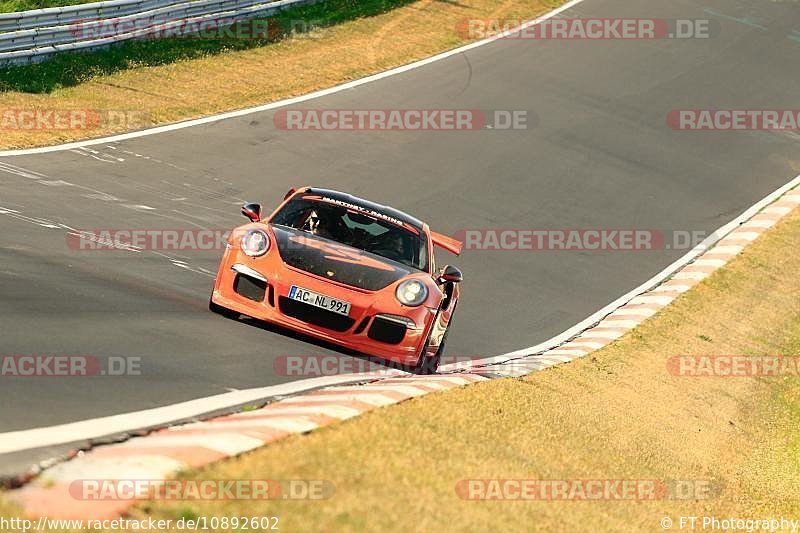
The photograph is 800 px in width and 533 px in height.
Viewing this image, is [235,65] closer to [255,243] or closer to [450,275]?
[450,275]

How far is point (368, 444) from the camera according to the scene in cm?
648

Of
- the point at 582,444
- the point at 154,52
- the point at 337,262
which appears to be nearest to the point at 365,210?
the point at 337,262

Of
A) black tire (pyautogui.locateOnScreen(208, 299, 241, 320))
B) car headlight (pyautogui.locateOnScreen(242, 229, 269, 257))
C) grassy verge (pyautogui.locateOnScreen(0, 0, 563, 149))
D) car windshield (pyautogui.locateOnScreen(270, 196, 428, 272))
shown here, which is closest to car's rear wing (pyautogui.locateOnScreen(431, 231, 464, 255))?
car windshield (pyautogui.locateOnScreen(270, 196, 428, 272))

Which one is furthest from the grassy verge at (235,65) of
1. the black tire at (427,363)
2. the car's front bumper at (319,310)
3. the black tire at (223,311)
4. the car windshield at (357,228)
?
the black tire at (427,363)

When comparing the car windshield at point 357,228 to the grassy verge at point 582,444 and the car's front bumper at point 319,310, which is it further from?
the grassy verge at point 582,444

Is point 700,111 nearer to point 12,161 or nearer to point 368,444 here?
point 12,161

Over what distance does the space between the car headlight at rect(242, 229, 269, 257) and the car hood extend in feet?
0.39

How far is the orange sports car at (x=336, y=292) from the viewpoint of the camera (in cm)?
912

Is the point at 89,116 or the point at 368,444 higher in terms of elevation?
the point at 368,444

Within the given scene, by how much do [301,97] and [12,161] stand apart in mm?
6698

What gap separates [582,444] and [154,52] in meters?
15.3

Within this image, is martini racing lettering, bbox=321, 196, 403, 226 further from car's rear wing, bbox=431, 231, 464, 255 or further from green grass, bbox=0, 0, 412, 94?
green grass, bbox=0, 0, 412, 94

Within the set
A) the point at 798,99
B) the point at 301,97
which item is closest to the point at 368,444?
the point at 301,97

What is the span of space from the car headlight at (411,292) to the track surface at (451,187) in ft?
2.56
